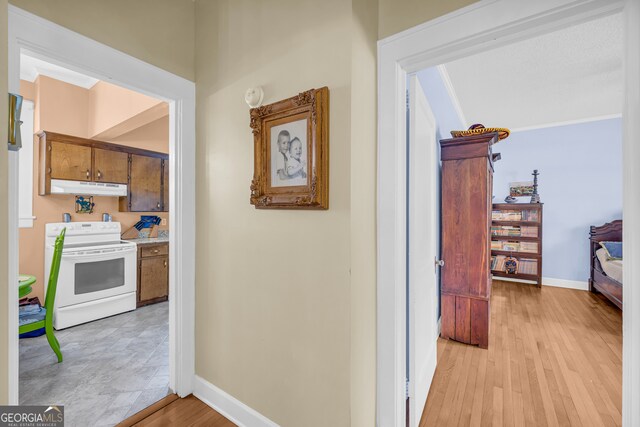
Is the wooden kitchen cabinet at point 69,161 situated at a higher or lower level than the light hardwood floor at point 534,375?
higher

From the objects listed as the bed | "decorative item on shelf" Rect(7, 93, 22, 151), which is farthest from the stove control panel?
the bed

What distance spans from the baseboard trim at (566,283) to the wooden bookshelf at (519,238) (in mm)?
347

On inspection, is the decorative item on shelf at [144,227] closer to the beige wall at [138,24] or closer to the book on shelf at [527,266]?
the beige wall at [138,24]

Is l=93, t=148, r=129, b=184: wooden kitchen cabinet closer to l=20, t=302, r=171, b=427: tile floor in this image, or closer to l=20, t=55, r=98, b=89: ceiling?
l=20, t=55, r=98, b=89: ceiling

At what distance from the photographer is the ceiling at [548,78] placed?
2.35 metres

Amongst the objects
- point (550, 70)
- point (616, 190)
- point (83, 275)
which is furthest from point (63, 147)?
point (616, 190)

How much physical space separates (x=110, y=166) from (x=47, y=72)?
1162 millimetres

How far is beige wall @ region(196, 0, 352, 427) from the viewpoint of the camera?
1242 millimetres

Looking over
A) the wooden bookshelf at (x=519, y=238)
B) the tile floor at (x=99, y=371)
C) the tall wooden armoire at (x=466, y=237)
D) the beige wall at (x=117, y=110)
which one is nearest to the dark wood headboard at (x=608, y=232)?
the wooden bookshelf at (x=519, y=238)

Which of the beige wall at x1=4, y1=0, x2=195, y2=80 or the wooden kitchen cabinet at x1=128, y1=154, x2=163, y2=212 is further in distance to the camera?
the wooden kitchen cabinet at x1=128, y1=154, x2=163, y2=212

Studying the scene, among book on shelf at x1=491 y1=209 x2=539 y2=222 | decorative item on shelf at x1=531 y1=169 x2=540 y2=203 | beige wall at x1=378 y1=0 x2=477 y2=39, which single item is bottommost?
book on shelf at x1=491 y1=209 x2=539 y2=222

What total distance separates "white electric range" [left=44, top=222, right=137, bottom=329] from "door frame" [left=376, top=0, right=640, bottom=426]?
133 inches

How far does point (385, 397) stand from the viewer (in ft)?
4.47

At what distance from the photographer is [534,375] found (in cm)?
215
